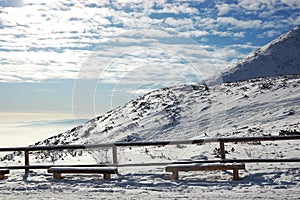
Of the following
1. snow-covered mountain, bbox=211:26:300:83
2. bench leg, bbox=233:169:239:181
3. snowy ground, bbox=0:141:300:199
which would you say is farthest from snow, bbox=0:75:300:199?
snow-covered mountain, bbox=211:26:300:83

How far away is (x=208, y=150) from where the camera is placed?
1592 cm

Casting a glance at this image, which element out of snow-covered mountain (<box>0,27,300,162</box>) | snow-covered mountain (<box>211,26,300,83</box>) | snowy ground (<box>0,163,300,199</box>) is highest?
snow-covered mountain (<box>211,26,300,83</box>)

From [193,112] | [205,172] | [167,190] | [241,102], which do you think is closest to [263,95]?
[241,102]

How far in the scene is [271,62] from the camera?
316 ft

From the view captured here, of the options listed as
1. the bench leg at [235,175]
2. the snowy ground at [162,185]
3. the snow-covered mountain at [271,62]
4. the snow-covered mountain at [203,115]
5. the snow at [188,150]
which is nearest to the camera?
the snowy ground at [162,185]

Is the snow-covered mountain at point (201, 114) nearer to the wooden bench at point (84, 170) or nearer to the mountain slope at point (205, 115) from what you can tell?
the mountain slope at point (205, 115)

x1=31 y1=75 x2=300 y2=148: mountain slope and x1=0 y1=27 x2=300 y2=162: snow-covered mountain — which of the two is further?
x1=31 y1=75 x2=300 y2=148: mountain slope

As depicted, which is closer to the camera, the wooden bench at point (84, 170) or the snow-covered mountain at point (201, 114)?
the wooden bench at point (84, 170)

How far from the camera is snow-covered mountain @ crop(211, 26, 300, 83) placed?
90938 mm

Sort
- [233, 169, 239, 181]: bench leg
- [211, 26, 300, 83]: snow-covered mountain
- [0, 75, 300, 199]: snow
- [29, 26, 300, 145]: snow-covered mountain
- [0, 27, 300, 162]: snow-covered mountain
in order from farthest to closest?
1. [211, 26, 300, 83]: snow-covered mountain
2. [29, 26, 300, 145]: snow-covered mountain
3. [0, 27, 300, 162]: snow-covered mountain
4. [233, 169, 239, 181]: bench leg
5. [0, 75, 300, 199]: snow

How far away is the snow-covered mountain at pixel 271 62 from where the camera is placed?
90.9 metres

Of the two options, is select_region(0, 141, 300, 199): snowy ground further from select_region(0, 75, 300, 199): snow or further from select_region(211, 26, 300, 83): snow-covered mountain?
select_region(211, 26, 300, 83): snow-covered mountain

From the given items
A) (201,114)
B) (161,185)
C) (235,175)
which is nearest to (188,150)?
(235,175)

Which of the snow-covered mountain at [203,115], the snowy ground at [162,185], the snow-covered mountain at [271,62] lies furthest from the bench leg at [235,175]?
the snow-covered mountain at [271,62]
